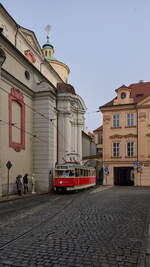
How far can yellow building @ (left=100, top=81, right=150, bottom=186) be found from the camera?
1339 inches

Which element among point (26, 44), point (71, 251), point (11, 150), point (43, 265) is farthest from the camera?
point (26, 44)

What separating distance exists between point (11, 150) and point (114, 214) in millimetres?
12567

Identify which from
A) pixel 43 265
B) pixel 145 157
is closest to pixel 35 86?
pixel 145 157

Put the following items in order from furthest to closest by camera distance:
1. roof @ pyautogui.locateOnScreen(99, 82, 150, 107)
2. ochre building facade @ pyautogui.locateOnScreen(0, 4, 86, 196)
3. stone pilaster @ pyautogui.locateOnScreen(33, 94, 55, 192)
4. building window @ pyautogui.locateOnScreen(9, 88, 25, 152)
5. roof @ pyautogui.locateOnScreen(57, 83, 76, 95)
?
roof @ pyautogui.locateOnScreen(99, 82, 150, 107) → roof @ pyautogui.locateOnScreen(57, 83, 76, 95) → stone pilaster @ pyautogui.locateOnScreen(33, 94, 55, 192) → building window @ pyautogui.locateOnScreen(9, 88, 25, 152) → ochre building facade @ pyautogui.locateOnScreen(0, 4, 86, 196)

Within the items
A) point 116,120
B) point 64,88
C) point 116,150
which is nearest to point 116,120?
point 116,120

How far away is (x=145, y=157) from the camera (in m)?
33.8

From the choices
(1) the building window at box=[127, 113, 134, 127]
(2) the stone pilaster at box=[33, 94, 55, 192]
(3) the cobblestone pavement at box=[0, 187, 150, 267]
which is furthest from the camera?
(1) the building window at box=[127, 113, 134, 127]

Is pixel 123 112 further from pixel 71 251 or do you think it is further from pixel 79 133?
pixel 71 251

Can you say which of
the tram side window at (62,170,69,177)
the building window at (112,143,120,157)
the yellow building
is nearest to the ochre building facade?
the tram side window at (62,170,69,177)

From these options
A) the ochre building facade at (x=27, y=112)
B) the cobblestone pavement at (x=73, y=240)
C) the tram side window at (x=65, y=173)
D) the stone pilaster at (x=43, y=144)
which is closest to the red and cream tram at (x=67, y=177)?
the tram side window at (x=65, y=173)

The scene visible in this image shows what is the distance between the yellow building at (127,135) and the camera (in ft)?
112

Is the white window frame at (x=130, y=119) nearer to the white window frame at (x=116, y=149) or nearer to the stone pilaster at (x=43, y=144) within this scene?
the white window frame at (x=116, y=149)

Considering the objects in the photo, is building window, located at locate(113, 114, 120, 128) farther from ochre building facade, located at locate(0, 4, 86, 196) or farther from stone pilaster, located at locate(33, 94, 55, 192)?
stone pilaster, located at locate(33, 94, 55, 192)

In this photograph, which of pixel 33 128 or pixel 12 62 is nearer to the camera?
pixel 12 62
